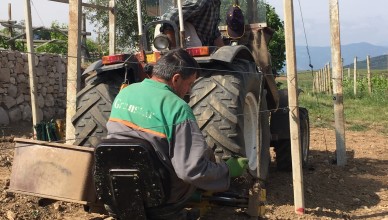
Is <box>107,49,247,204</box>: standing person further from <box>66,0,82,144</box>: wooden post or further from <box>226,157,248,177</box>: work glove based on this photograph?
<box>66,0,82,144</box>: wooden post

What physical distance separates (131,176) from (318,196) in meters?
3.26

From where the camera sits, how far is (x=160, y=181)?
282 cm

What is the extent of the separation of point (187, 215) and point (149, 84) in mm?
837

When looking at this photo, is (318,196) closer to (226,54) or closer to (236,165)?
(226,54)

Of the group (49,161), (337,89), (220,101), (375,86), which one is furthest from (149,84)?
(375,86)

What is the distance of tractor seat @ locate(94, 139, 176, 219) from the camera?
2766 mm

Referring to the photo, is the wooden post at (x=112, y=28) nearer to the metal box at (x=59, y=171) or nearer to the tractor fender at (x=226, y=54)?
the tractor fender at (x=226, y=54)

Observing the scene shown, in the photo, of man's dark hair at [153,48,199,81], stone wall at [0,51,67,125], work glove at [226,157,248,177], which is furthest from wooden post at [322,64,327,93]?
man's dark hair at [153,48,199,81]

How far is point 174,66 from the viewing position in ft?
9.78

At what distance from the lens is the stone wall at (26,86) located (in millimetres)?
10688

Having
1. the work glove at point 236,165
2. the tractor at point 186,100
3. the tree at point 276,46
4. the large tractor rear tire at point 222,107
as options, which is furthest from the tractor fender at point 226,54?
the tree at point 276,46

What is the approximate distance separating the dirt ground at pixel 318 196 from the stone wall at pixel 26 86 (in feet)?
7.66

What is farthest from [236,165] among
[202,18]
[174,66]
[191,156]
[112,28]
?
[112,28]

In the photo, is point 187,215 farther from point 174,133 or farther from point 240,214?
point 240,214
